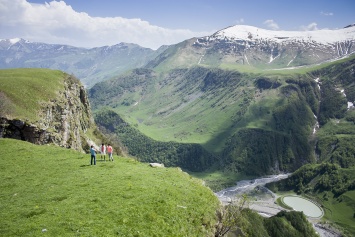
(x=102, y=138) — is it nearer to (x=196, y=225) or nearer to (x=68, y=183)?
(x=68, y=183)

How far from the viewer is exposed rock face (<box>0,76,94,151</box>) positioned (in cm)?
7594

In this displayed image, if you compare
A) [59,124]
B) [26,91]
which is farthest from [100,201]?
[59,124]

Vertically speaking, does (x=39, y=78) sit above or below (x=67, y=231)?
above

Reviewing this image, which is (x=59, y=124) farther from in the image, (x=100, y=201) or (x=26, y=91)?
(x=100, y=201)

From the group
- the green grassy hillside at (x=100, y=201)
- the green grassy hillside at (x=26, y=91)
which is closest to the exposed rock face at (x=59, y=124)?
the green grassy hillside at (x=26, y=91)

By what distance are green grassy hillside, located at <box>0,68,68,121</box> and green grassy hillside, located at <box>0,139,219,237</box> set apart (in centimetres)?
3013

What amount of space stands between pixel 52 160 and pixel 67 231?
94.5ft

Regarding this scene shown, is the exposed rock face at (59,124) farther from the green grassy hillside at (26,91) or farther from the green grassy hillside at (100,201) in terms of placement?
the green grassy hillside at (100,201)

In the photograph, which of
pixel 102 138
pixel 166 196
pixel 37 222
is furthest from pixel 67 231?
pixel 102 138

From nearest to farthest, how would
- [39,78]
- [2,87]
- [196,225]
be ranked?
[196,225] < [2,87] < [39,78]

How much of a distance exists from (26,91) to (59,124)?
49.5 feet

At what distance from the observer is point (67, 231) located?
30.8 m

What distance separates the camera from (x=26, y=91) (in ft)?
300

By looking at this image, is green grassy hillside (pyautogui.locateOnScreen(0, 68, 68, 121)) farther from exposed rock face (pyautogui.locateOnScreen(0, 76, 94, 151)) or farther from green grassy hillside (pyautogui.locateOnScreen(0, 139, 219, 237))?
green grassy hillside (pyautogui.locateOnScreen(0, 139, 219, 237))
